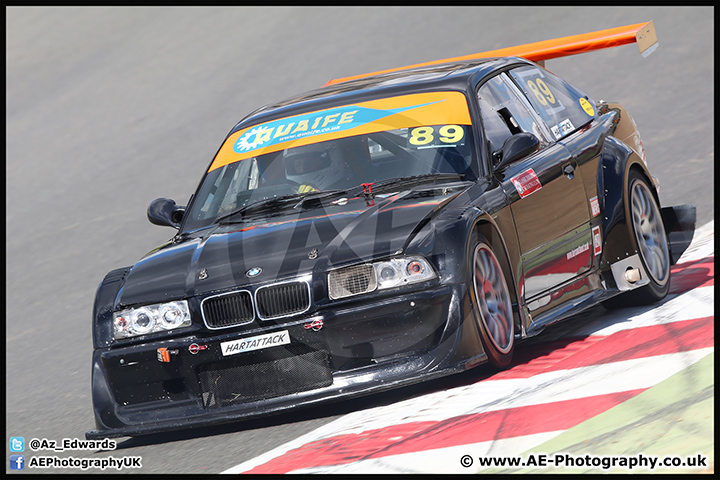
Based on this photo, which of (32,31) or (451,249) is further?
(32,31)

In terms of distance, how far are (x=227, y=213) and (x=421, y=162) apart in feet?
3.80

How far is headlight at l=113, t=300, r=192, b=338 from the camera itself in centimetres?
549

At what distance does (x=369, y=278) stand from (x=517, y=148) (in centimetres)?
139

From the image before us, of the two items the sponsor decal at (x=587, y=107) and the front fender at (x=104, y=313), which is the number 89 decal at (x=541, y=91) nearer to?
the sponsor decal at (x=587, y=107)

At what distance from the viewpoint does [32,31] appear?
21.6m

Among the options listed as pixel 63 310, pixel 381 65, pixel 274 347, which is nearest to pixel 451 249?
pixel 274 347

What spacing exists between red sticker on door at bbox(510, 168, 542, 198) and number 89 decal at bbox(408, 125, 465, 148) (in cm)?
37

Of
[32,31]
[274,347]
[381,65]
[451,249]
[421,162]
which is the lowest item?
[274,347]

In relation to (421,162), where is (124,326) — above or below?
below

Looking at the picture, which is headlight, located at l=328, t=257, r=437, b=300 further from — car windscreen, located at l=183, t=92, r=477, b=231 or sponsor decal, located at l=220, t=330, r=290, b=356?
car windscreen, located at l=183, t=92, r=477, b=231

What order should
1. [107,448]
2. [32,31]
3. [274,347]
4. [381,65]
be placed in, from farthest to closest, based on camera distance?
[32,31] < [381,65] < [107,448] < [274,347]

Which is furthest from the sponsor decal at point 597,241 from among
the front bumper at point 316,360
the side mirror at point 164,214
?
the side mirror at point 164,214

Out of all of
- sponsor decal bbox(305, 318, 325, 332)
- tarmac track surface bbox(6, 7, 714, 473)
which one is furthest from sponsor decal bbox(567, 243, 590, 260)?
sponsor decal bbox(305, 318, 325, 332)

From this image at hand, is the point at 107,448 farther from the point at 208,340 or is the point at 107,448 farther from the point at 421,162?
the point at 421,162
